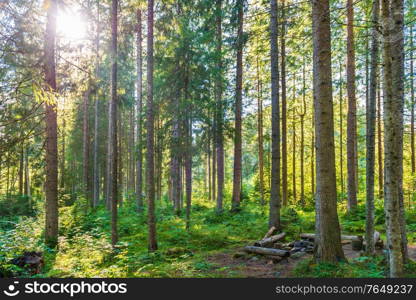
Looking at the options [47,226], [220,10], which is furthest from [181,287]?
[220,10]

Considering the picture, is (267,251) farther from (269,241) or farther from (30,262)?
(30,262)

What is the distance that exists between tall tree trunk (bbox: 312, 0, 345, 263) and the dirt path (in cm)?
119

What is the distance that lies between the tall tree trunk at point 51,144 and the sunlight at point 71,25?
0.46 meters

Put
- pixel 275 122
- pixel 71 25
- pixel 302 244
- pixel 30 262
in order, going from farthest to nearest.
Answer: pixel 275 122, pixel 71 25, pixel 302 244, pixel 30 262

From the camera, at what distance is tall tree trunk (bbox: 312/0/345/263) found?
6.02 metres

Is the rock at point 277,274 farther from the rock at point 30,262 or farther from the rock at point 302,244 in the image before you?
the rock at point 30,262

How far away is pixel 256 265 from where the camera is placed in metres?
7.51

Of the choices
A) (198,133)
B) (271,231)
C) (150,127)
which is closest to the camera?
(150,127)

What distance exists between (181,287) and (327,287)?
253cm

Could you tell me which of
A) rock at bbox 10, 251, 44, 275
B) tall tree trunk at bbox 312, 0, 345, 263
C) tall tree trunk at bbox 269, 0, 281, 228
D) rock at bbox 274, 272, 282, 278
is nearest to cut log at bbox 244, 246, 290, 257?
rock at bbox 274, 272, 282, 278

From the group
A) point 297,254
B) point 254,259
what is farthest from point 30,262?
point 297,254

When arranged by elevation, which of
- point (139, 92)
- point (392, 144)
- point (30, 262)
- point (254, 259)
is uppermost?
point (139, 92)

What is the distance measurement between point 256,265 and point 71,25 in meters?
9.80

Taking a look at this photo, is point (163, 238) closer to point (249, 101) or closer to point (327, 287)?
point (327, 287)
